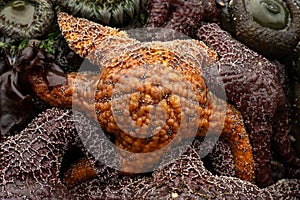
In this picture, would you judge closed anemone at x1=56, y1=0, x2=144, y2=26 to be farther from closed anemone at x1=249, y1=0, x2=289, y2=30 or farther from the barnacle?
closed anemone at x1=249, y1=0, x2=289, y2=30

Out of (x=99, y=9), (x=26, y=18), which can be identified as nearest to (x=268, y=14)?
(x=99, y=9)

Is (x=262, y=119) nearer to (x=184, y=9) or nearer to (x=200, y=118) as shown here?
(x=200, y=118)

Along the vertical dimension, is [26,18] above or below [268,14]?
below

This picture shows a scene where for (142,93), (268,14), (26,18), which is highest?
(268,14)

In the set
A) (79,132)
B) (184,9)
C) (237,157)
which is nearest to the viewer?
(79,132)

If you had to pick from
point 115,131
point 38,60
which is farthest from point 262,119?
point 38,60

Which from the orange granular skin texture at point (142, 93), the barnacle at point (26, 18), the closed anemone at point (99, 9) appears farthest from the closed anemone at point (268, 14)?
the barnacle at point (26, 18)

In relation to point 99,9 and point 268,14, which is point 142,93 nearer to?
point 99,9

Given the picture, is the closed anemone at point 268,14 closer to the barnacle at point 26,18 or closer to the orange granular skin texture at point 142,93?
the orange granular skin texture at point 142,93
